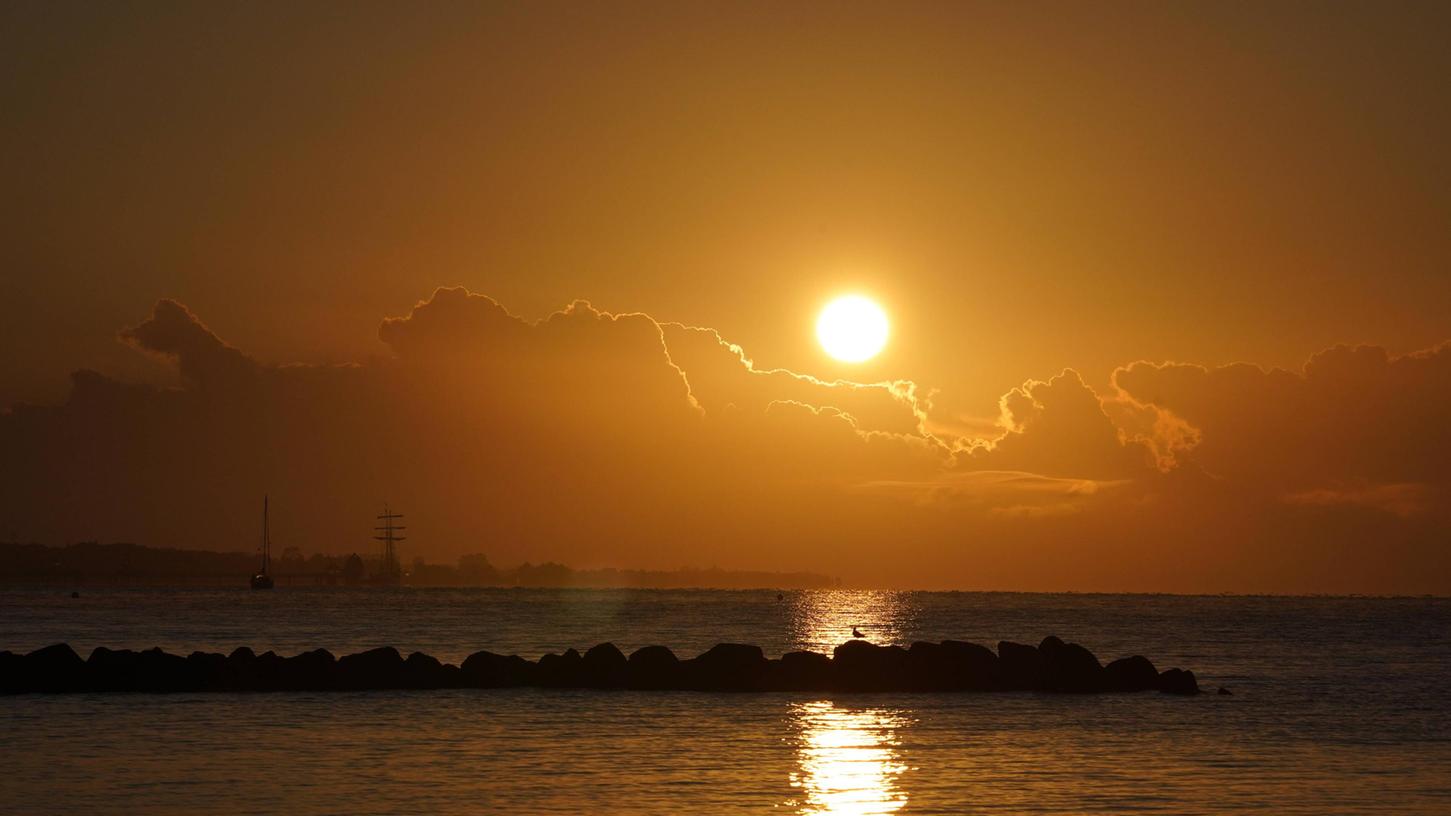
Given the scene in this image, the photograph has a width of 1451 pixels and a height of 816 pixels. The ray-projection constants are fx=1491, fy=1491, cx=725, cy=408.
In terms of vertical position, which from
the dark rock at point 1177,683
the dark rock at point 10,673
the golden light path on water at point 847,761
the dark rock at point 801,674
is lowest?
the golden light path on water at point 847,761

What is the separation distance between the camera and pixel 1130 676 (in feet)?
193

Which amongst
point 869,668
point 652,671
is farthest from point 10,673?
point 869,668

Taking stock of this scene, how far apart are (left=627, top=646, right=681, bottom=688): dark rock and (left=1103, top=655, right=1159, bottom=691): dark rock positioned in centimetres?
1693

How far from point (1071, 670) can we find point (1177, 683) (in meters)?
4.02

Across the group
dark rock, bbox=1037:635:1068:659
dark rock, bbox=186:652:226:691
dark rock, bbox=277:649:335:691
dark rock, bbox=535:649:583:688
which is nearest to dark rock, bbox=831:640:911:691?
dark rock, bbox=1037:635:1068:659

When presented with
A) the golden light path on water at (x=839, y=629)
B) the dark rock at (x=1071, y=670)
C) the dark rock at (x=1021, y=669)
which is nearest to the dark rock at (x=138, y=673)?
the dark rock at (x=1021, y=669)

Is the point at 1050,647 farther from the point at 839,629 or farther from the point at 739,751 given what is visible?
the point at 839,629

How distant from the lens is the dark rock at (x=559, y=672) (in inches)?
2299

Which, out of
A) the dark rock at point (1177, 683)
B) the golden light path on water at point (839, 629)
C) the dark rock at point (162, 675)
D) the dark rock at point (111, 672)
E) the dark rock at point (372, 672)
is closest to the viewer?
the dark rock at point (111, 672)

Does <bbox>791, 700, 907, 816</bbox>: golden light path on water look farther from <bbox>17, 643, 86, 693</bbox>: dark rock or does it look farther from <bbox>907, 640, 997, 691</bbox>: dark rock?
<bbox>17, 643, 86, 693</bbox>: dark rock

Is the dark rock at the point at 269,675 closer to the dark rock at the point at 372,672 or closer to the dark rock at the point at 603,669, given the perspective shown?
the dark rock at the point at 372,672

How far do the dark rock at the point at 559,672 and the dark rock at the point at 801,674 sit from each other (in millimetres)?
7775

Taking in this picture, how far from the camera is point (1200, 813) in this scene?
93.1 feet

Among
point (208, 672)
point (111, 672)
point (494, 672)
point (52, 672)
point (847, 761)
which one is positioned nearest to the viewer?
point (847, 761)
